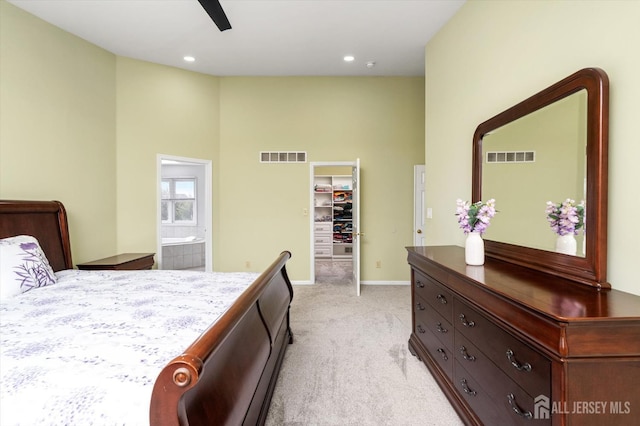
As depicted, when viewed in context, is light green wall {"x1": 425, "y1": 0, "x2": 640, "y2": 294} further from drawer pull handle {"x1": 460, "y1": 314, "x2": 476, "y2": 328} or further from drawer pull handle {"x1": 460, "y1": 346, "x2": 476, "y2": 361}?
drawer pull handle {"x1": 460, "y1": 346, "x2": 476, "y2": 361}

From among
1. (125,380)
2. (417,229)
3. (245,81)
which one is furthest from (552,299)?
(245,81)

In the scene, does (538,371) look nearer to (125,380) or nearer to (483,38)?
(125,380)

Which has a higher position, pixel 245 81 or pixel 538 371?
pixel 245 81

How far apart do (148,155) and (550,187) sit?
178 inches

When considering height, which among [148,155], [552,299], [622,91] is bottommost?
[552,299]

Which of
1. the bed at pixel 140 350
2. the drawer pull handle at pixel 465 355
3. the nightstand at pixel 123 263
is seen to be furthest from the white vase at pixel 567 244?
the nightstand at pixel 123 263

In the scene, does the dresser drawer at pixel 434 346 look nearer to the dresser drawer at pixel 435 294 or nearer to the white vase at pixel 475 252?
the dresser drawer at pixel 435 294

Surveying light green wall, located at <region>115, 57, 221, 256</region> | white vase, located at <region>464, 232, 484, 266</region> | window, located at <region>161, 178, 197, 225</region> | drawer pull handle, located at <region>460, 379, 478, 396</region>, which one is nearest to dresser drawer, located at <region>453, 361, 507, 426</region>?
drawer pull handle, located at <region>460, 379, 478, 396</region>

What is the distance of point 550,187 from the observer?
5.40ft

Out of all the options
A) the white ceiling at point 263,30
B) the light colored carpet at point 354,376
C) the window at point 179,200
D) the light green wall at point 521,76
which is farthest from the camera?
the window at point 179,200

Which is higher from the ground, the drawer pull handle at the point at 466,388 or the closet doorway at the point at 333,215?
the closet doorway at the point at 333,215

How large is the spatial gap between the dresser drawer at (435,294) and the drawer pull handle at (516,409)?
23.4 inches

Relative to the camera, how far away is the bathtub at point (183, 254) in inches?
217

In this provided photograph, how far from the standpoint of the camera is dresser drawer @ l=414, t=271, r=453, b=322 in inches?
72.6
